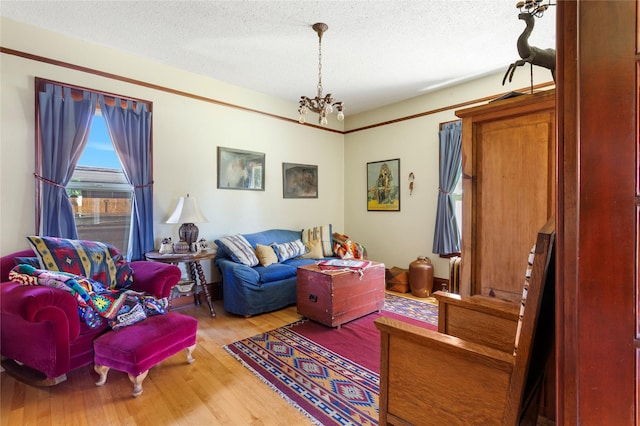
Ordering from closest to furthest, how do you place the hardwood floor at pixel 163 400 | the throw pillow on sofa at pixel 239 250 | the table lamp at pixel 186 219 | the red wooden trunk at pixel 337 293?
the hardwood floor at pixel 163 400
the red wooden trunk at pixel 337 293
the table lamp at pixel 186 219
the throw pillow on sofa at pixel 239 250

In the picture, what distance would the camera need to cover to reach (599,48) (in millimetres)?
630

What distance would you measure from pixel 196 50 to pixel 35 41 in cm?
138

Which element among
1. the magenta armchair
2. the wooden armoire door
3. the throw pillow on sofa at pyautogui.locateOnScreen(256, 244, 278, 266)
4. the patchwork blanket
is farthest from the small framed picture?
the wooden armoire door

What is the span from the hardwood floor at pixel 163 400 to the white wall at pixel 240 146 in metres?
1.50

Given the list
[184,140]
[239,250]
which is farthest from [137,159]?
[239,250]

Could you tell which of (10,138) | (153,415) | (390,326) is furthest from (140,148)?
(390,326)

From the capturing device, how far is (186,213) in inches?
133

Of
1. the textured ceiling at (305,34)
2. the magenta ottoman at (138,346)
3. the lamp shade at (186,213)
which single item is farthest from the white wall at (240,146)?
the magenta ottoman at (138,346)

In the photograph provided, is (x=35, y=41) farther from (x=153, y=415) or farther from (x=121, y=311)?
(x=153, y=415)

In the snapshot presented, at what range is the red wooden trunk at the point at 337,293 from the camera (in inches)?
118

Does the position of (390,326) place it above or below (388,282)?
above

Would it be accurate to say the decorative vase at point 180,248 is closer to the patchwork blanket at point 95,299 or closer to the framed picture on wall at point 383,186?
the patchwork blanket at point 95,299

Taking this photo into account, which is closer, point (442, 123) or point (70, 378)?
point (70, 378)

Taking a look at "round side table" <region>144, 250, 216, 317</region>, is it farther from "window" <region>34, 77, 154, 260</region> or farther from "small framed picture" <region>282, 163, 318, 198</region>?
"small framed picture" <region>282, 163, 318, 198</region>
